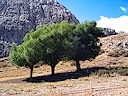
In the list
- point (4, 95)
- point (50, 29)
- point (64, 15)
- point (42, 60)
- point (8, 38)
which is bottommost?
point (4, 95)

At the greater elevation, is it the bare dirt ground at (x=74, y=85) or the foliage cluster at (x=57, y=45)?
the foliage cluster at (x=57, y=45)

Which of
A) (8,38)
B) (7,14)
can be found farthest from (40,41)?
(7,14)

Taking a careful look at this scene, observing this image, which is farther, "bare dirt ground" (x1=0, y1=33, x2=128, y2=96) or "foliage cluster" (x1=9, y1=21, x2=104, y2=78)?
"foliage cluster" (x1=9, y1=21, x2=104, y2=78)

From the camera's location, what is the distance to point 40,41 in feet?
192

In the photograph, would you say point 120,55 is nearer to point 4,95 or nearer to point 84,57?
point 84,57

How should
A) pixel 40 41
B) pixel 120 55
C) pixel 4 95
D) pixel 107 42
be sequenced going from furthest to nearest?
1. pixel 107 42
2. pixel 120 55
3. pixel 40 41
4. pixel 4 95

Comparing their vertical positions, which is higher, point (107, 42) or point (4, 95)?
point (107, 42)

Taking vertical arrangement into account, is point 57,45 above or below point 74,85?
above

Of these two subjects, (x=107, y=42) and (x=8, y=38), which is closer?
(x=107, y=42)

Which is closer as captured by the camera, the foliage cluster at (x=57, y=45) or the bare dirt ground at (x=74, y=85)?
the bare dirt ground at (x=74, y=85)

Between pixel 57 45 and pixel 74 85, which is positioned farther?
pixel 57 45

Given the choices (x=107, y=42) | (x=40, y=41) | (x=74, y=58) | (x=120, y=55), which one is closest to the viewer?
(x=40, y=41)

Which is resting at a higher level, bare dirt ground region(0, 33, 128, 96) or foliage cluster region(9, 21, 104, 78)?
foliage cluster region(9, 21, 104, 78)

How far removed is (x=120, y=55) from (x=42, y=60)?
80.0 feet
